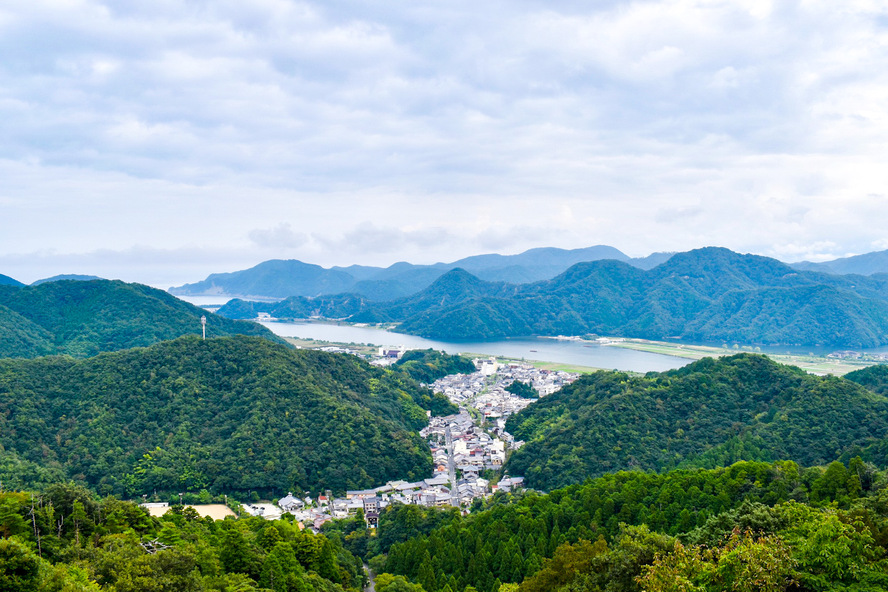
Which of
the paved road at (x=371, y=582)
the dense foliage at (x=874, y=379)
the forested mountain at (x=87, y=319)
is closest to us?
the paved road at (x=371, y=582)

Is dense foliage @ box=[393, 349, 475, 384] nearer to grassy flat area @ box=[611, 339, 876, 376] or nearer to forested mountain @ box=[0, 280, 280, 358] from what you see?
forested mountain @ box=[0, 280, 280, 358]

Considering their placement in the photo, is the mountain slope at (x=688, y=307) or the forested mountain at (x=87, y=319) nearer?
the forested mountain at (x=87, y=319)

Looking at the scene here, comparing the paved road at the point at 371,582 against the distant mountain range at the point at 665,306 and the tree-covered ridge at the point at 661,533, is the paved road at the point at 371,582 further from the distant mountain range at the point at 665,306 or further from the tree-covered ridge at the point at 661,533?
the distant mountain range at the point at 665,306

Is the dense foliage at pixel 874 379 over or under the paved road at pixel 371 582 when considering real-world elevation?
over

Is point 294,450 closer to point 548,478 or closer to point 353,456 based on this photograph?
point 353,456

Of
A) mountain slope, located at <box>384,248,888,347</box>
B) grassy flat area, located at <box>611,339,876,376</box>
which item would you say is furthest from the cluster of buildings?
mountain slope, located at <box>384,248,888,347</box>

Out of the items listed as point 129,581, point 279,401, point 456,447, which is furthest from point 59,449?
point 129,581

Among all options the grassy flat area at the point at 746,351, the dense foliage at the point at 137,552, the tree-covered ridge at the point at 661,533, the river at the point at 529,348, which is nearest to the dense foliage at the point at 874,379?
the tree-covered ridge at the point at 661,533
